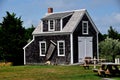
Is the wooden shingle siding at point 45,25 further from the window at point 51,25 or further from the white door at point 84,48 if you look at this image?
the white door at point 84,48

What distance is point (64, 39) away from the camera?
139ft

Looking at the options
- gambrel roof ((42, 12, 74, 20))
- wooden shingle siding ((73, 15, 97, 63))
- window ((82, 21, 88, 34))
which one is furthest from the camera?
gambrel roof ((42, 12, 74, 20))

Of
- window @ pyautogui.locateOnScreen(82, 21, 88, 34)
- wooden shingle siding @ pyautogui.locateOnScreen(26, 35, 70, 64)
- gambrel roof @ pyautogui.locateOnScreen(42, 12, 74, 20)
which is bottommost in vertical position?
wooden shingle siding @ pyautogui.locateOnScreen(26, 35, 70, 64)

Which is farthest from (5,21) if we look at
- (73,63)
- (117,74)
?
(117,74)

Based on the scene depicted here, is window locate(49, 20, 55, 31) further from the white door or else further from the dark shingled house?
the white door

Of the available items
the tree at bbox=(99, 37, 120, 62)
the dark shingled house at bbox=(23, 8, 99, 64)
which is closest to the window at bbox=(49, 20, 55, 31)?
the dark shingled house at bbox=(23, 8, 99, 64)

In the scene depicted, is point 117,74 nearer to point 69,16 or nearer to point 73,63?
point 73,63

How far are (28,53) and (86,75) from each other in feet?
64.8

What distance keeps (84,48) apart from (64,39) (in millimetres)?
2217

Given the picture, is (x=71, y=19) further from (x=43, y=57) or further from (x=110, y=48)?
(x=110, y=48)

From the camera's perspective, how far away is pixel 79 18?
138ft

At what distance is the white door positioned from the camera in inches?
1651

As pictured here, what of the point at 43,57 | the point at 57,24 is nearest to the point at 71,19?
the point at 57,24

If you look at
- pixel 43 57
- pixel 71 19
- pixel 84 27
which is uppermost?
pixel 71 19
